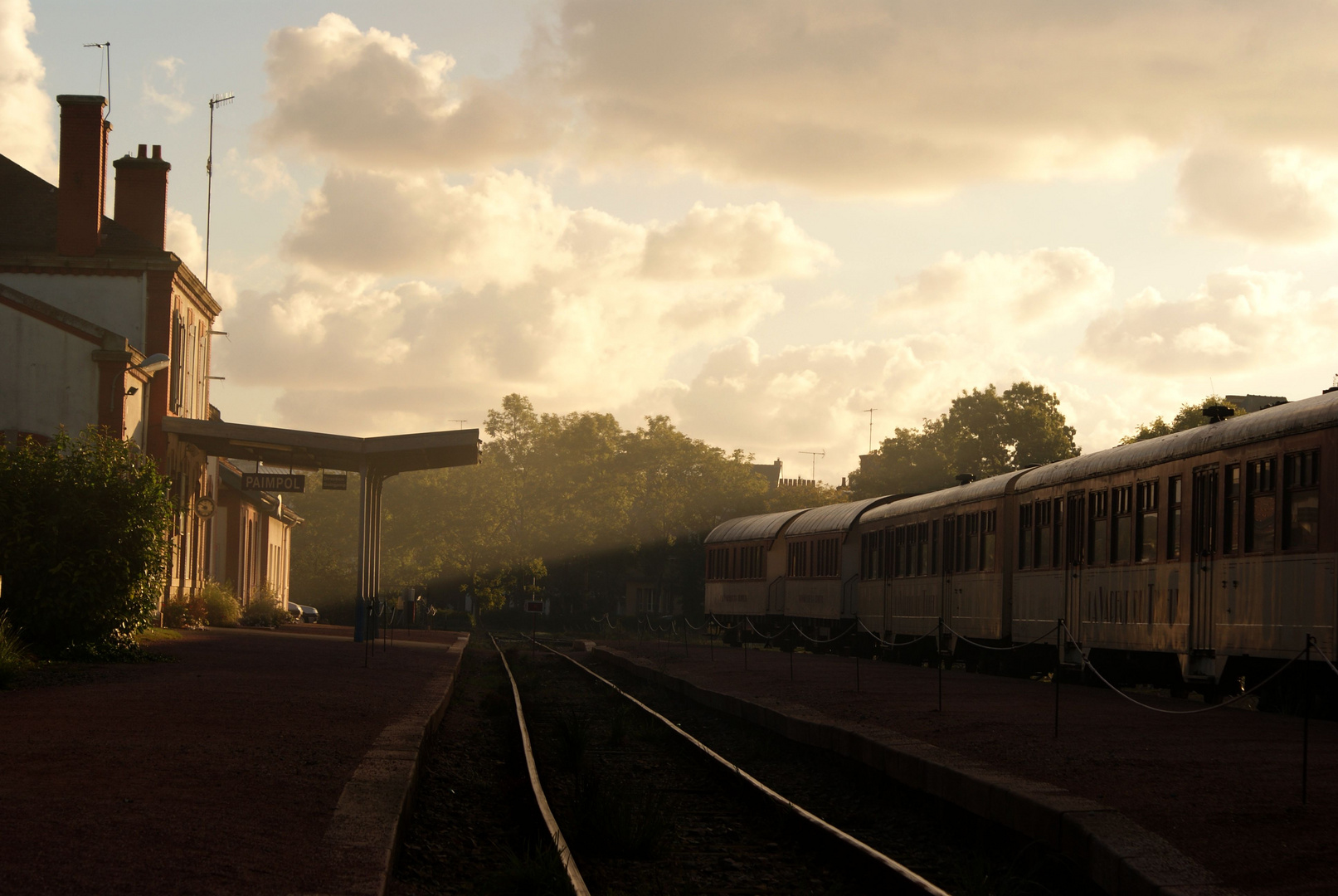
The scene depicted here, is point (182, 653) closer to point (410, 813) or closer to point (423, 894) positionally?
point (410, 813)

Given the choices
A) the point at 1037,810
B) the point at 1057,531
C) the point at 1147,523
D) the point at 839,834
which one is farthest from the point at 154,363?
the point at 1037,810

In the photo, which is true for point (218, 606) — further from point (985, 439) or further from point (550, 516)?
point (985, 439)

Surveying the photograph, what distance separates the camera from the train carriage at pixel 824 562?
31672mm

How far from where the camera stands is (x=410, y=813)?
28.8 feet

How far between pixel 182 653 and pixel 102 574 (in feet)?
10.1

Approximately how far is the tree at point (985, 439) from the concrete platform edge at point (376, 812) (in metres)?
67.9

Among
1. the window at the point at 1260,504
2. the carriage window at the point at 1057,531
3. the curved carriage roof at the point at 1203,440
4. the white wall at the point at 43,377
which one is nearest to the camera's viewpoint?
the curved carriage roof at the point at 1203,440

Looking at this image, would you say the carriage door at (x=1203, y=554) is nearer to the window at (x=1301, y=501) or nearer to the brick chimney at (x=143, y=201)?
the window at (x=1301, y=501)

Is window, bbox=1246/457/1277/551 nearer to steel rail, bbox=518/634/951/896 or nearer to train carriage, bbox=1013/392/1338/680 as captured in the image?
train carriage, bbox=1013/392/1338/680

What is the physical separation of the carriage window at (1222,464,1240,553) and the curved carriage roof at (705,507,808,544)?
22.2 meters

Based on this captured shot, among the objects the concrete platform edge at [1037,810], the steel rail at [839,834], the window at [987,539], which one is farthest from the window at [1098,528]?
the steel rail at [839,834]

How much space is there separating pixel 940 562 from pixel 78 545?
14.1m

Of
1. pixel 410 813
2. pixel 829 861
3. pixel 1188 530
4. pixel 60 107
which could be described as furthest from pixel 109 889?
pixel 60 107

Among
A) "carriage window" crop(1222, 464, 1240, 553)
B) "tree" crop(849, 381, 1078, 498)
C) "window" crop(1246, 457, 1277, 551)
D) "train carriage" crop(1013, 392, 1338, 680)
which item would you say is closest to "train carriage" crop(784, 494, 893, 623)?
"train carriage" crop(1013, 392, 1338, 680)
